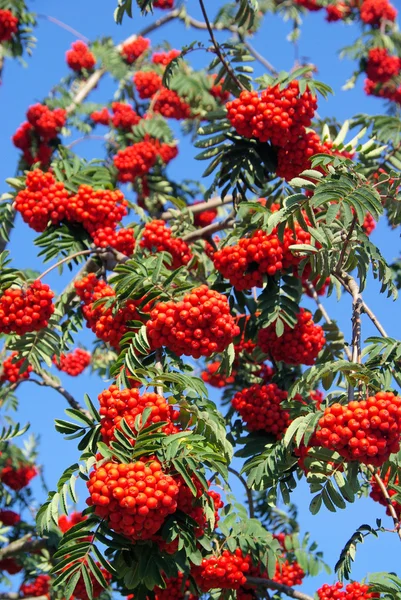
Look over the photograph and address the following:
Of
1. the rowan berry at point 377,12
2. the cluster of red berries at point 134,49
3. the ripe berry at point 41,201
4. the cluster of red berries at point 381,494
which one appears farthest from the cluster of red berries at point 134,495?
the rowan berry at point 377,12

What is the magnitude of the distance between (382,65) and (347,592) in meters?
7.40

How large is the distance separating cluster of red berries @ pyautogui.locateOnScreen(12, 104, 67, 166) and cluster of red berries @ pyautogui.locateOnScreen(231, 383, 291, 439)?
4.70m

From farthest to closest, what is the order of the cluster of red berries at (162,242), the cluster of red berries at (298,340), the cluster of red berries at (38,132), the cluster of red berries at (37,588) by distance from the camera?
the cluster of red berries at (38,132), the cluster of red berries at (37,588), the cluster of red berries at (162,242), the cluster of red berries at (298,340)

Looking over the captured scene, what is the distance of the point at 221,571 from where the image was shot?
4.91 meters

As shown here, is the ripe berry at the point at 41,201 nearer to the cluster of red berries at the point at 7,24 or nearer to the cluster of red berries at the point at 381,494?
the cluster of red berries at the point at 381,494

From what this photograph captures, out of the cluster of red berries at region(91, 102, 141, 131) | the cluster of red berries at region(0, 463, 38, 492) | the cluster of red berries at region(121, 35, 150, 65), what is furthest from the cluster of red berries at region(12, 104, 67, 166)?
the cluster of red berries at region(0, 463, 38, 492)

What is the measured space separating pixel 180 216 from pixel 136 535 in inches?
133

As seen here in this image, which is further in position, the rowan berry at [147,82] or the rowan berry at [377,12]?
the rowan berry at [377,12]

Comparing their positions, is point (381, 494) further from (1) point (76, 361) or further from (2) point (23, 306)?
(1) point (76, 361)

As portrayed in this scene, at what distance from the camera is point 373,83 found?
10828 mm

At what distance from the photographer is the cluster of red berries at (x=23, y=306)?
5.11 m

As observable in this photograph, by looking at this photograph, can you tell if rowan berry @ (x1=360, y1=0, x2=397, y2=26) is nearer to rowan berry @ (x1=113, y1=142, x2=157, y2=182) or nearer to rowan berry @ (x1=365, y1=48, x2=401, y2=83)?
rowan berry @ (x1=365, y1=48, x2=401, y2=83)

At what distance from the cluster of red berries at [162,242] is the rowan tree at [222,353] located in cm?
1

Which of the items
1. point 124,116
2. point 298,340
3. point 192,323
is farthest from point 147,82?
point 192,323
